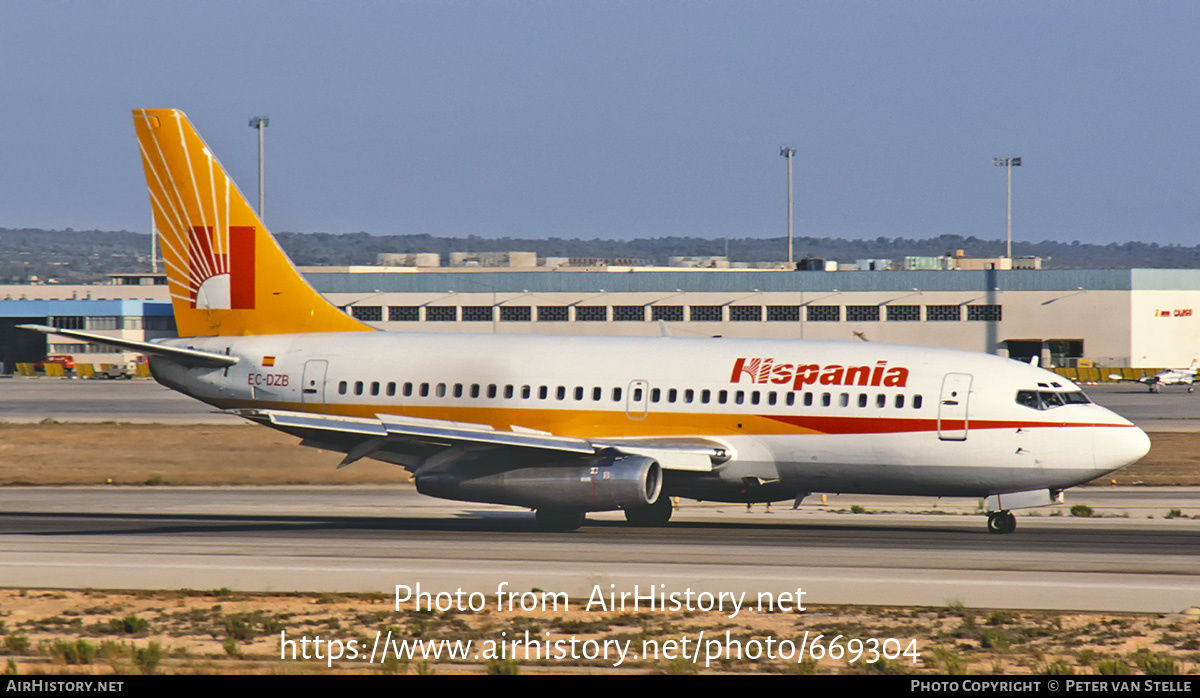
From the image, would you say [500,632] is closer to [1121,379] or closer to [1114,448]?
[1114,448]

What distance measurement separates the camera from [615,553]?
2738 centimetres

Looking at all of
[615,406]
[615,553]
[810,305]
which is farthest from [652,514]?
[810,305]

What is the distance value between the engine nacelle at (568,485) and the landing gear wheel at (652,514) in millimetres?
2831

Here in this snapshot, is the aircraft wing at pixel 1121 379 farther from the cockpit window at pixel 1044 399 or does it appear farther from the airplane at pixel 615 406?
the cockpit window at pixel 1044 399

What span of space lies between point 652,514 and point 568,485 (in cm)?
374

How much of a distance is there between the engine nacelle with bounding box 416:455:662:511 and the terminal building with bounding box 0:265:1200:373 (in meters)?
84.6

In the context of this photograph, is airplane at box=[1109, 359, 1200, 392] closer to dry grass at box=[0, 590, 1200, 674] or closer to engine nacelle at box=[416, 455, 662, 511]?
engine nacelle at box=[416, 455, 662, 511]

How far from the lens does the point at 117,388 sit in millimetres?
100750

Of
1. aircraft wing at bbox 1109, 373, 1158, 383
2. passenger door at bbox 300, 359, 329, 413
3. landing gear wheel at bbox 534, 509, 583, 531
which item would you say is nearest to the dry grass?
landing gear wheel at bbox 534, 509, 583, 531

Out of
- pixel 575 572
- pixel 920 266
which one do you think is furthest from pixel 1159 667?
pixel 920 266

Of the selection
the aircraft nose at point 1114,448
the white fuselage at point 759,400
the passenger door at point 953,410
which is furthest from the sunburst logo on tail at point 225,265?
the aircraft nose at point 1114,448

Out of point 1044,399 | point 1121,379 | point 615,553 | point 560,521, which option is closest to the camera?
point 615,553
